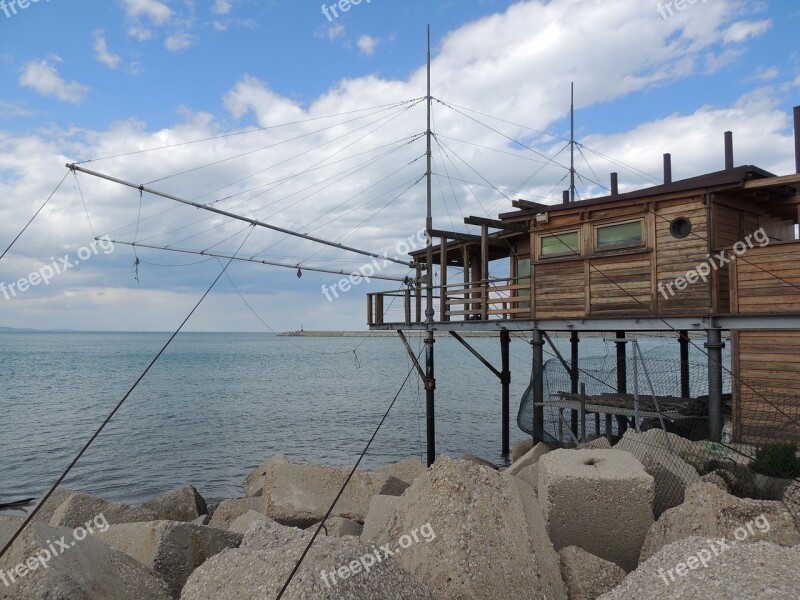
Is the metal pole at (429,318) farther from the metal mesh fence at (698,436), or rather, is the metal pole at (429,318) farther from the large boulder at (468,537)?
the large boulder at (468,537)

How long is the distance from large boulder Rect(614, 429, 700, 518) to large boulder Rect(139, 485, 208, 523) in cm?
774

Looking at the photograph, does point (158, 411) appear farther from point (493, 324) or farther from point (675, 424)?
point (675, 424)

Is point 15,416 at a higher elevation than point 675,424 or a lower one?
lower

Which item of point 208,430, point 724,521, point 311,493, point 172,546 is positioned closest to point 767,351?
point 724,521

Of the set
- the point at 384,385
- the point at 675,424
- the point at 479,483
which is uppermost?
the point at 479,483

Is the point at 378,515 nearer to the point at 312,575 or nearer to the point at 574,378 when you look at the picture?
the point at 312,575

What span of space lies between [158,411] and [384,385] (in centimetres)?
2204

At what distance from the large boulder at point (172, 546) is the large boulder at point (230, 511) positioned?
3033 mm

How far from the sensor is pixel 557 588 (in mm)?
5199

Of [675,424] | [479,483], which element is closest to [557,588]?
[479,483]

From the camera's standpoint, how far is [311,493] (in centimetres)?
954

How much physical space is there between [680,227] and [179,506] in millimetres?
11682

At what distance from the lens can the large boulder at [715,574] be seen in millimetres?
3691

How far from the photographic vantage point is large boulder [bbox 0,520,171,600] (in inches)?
184
